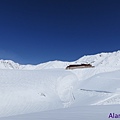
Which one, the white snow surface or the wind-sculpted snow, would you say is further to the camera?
the wind-sculpted snow

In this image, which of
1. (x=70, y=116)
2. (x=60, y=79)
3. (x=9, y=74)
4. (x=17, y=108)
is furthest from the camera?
(x=60, y=79)

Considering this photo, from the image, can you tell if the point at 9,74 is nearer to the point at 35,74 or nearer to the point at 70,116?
the point at 35,74

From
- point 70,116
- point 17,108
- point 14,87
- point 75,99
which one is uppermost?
point 14,87

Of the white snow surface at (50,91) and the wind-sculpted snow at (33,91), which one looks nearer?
the white snow surface at (50,91)

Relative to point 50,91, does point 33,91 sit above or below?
below

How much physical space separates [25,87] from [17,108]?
18.8 feet

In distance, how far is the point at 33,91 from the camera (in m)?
24.8

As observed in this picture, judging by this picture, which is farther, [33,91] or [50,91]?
[50,91]

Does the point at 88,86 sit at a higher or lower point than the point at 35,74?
lower

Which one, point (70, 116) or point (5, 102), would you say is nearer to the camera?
point (70, 116)

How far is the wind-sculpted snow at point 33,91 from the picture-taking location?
66.6 ft

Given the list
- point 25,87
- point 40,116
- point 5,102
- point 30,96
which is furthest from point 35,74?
point 40,116

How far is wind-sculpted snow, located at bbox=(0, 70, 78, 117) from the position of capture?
66.6ft

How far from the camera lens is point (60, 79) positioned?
101 ft
